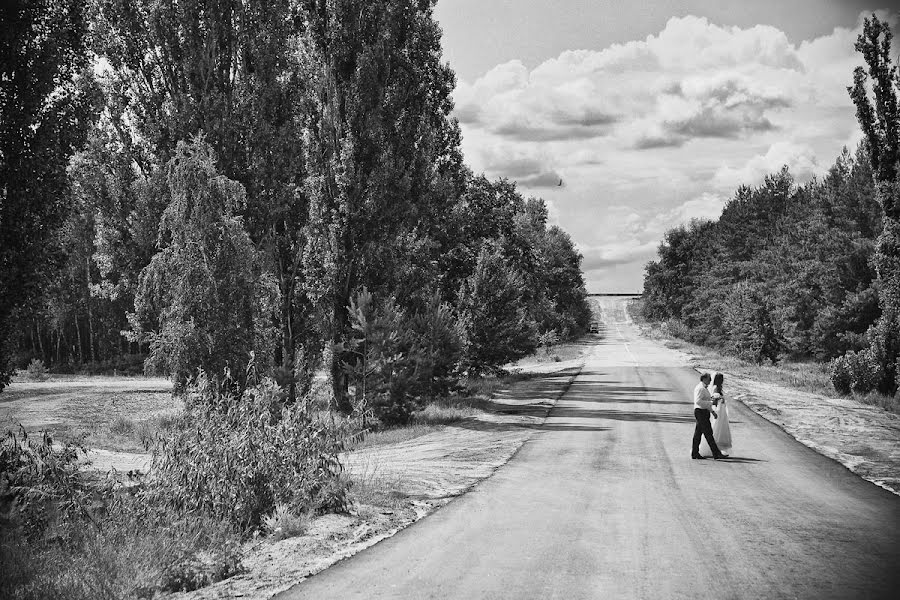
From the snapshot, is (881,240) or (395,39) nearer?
(395,39)

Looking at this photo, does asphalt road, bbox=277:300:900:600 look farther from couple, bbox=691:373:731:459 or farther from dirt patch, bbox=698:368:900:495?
dirt patch, bbox=698:368:900:495

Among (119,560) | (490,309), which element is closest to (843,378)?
(490,309)

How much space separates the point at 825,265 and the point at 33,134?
45.6 metres

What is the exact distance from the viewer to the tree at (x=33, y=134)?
10.2 m

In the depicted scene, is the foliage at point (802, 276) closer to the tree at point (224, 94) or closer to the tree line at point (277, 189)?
the tree line at point (277, 189)

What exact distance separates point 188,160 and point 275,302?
486cm

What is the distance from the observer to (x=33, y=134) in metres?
10.7

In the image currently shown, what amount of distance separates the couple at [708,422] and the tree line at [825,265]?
49.3 feet

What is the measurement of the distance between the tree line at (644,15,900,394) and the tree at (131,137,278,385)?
22.6 m

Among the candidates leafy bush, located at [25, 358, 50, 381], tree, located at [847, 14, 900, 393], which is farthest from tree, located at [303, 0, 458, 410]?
leafy bush, located at [25, 358, 50, 381]

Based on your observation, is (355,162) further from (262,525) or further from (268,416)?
(262,525)

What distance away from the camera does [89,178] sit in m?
23.8

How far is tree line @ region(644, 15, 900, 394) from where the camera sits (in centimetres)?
2753

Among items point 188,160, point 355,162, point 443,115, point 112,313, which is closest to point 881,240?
point 443,115
